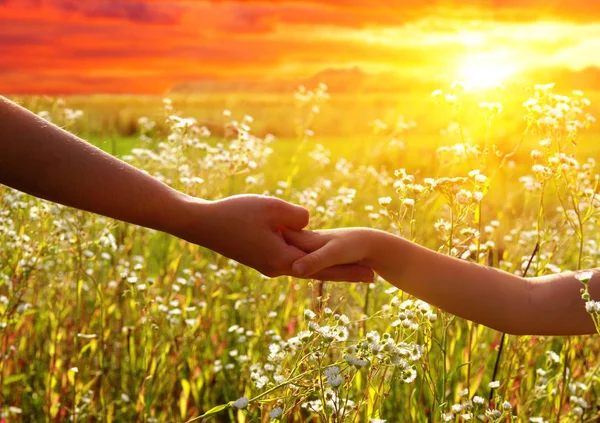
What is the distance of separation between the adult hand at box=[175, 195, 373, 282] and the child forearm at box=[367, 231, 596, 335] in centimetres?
11

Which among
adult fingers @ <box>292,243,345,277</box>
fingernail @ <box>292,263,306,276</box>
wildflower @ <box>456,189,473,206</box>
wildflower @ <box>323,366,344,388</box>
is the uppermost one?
wildflower @ <box>456,189,473,206</box>

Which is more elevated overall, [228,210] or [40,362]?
[228,210]

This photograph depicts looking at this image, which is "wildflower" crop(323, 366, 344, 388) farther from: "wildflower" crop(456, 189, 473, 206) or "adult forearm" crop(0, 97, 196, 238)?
"wildflower" crop(456, 189, 473, 206)

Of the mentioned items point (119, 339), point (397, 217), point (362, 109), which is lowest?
point (119, 339)

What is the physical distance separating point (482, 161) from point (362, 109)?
40.3ft

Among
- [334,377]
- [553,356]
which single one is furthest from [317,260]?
[553,356]

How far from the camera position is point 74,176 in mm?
1960

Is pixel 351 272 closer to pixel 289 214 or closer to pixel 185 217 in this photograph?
pixel 289 214

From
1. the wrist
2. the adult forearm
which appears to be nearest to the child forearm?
the wrist

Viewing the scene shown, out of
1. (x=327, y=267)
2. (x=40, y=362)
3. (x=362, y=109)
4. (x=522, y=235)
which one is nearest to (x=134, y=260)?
(x=40, y=362)

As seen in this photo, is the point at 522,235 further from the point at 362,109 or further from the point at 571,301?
the point at 362,109

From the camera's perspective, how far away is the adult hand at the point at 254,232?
2072 millimetres

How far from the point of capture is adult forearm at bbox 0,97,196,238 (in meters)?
1.92

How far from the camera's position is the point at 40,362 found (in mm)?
3701
